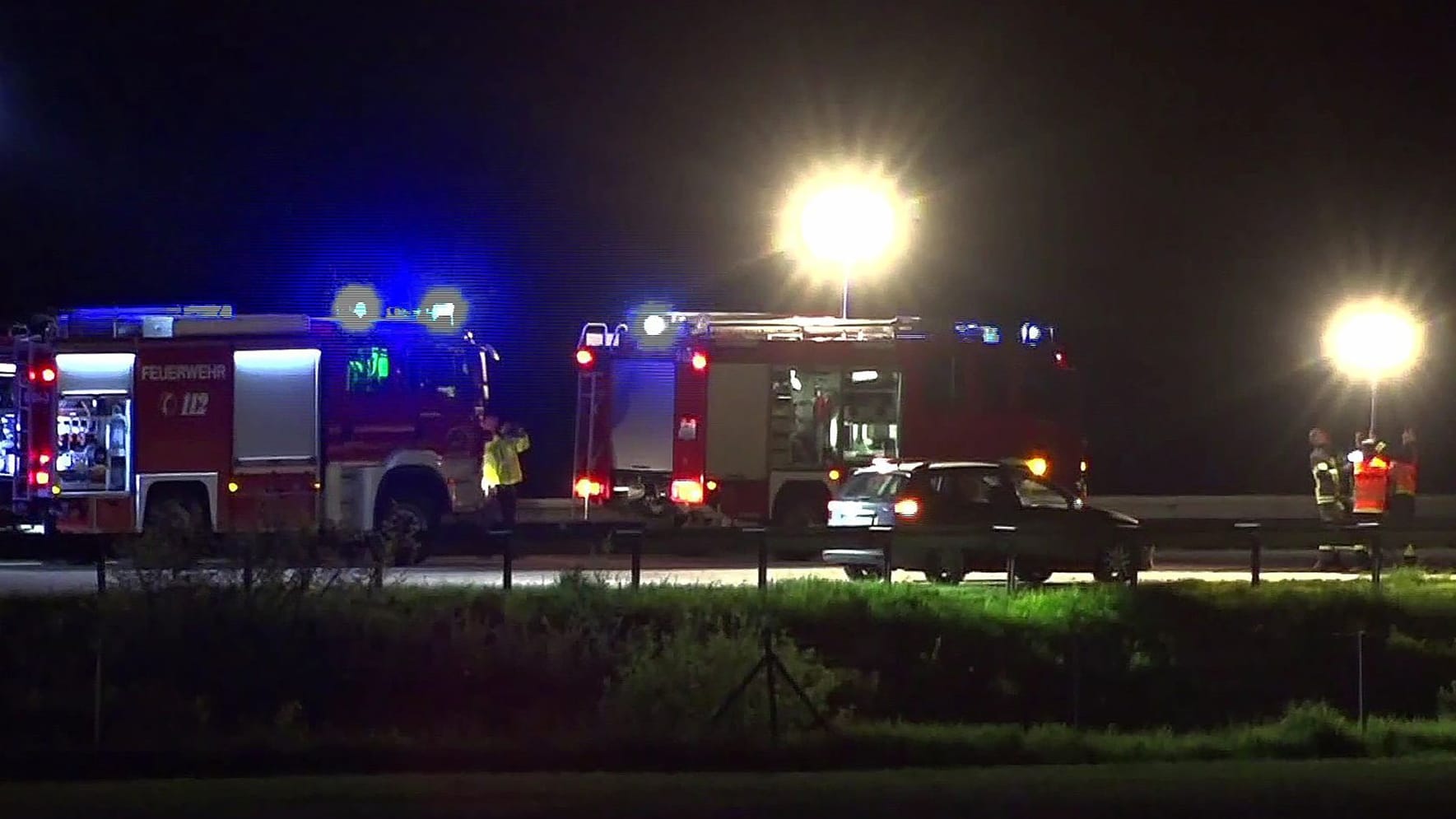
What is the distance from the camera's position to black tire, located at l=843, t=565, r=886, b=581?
72.0 ft

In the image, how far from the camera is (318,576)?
16.7 m

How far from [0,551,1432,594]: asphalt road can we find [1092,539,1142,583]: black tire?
0.75 m

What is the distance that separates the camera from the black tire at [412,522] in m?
22.5

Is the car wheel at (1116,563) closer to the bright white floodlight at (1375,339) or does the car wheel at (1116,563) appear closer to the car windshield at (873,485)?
the car windshield at (873,485)

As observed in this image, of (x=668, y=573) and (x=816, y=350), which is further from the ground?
(x=816, y=350)

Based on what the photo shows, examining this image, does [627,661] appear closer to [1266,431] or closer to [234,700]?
[234,700]

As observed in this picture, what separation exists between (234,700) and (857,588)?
22.4 feet

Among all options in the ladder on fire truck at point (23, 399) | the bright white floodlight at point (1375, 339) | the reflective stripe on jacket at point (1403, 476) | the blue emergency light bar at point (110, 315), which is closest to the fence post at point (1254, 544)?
the reflective stripe on jacket at point (1403, 476)

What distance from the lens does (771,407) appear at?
26094 mm

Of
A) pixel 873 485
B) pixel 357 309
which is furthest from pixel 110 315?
pixel 873 485

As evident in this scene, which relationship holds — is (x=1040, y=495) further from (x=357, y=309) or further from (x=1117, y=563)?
(x=357, y=309)

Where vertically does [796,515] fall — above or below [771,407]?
below

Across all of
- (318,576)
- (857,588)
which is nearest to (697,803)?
(318,576)

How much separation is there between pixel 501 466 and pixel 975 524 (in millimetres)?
6317
